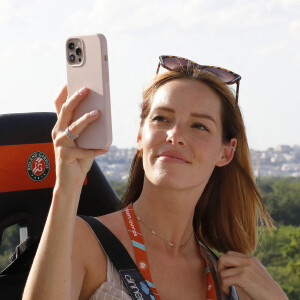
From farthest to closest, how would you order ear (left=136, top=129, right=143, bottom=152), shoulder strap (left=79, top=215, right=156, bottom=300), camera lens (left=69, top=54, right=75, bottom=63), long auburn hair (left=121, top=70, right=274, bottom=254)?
long auburn hair (left=121, top=70, right=274, bottom=254) < ear (left=136, top=129, right=143, bottom=152) < shoulder strap (left=79, top=215, right=156, bottom=300) < camera lens (left=69, top=54, right=75, bottom=63)

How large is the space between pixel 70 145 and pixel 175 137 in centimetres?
71

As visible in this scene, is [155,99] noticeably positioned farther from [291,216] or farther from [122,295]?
[291,216]

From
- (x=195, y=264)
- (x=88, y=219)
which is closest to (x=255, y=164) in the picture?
(x=195, y=264)

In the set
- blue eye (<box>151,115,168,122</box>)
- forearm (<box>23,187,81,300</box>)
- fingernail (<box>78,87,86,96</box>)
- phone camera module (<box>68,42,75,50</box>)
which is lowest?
forearm (<box>23,187,81,300</box>)

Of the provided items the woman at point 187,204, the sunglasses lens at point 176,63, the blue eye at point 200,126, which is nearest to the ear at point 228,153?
the woman at point 187,204

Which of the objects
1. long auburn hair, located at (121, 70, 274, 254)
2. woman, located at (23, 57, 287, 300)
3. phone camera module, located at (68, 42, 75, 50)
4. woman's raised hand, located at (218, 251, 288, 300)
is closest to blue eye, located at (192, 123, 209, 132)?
woman, located at (23, 57, 287, 300)

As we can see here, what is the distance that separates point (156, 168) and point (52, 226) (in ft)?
2.14

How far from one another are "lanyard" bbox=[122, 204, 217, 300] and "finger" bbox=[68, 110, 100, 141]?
771mm

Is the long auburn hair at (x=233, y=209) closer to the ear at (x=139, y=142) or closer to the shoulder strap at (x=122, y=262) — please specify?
the ear at (x=139, y=142)

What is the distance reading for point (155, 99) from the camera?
2.63 meters

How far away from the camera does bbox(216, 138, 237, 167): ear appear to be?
279 centimetres

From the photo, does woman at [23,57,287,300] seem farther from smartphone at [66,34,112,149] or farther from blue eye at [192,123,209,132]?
smartphone at [66,34,112,149]

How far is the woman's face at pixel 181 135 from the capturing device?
8.04 ft

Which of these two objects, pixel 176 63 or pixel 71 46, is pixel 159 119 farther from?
pixel 71 46
